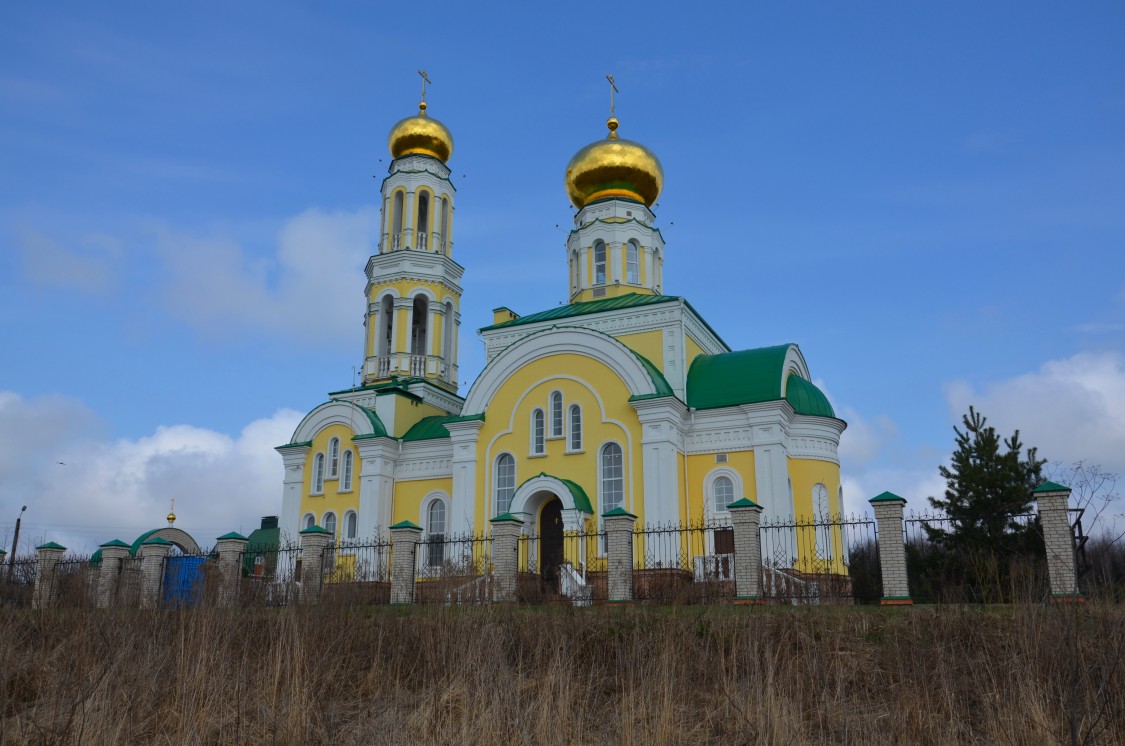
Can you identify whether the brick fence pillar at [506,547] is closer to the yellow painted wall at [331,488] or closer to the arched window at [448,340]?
the yellow painted wall at [331,488]

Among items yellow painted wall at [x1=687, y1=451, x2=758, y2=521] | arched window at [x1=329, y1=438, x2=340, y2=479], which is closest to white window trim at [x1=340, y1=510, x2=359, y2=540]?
arched window at [x1=329, y1=438, x2=340, y2=479]

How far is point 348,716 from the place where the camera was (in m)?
7.18

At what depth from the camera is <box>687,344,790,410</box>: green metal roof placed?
20703 millimetres

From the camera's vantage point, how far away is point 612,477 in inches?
819

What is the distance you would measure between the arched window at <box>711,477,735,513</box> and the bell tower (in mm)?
10229

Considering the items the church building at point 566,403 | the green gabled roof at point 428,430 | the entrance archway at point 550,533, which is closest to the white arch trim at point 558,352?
the church building at point 566,403

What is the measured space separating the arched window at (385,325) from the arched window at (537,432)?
7.50 meters

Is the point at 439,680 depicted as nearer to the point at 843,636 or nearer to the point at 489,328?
the point at 843,636

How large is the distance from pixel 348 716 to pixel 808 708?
361cm

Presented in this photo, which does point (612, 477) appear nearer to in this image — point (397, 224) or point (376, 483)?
point (376, 483)

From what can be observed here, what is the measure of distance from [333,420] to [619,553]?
44.6 feet

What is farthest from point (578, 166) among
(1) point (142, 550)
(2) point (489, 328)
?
(1) point (142, 550)

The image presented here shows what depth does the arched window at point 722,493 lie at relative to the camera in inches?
804

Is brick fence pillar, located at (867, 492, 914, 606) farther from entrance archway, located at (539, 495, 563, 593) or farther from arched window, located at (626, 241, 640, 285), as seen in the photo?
arched window, located at (626, 241, 640, 285)
